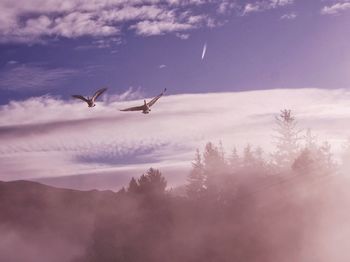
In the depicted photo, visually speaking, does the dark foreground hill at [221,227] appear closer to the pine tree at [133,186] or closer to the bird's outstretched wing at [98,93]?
the pine tree at [133,186]

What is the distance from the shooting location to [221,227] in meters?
57.5

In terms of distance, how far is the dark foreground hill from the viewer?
169 ft

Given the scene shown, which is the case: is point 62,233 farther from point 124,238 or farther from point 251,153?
point 251,153

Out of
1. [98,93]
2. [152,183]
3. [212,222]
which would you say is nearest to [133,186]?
[152,183]

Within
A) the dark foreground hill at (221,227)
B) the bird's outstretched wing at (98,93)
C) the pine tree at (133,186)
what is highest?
the bird's outstretched wing at (98,93)

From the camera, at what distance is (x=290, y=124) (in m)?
92.9

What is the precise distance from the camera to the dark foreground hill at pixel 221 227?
169 feet

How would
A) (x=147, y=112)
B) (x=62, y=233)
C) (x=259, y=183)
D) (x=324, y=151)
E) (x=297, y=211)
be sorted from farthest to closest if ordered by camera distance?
(x=324, y=151) < (x=62, y=233) < (x=259, y=183) < (x=297, y=211) < (x=147, y=112)

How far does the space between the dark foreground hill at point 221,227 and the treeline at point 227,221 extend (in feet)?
0.32

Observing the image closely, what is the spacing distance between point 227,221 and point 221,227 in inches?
38.1

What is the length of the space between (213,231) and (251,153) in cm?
3624

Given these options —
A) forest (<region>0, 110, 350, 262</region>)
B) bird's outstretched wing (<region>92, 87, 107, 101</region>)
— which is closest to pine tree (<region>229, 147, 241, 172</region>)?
forest (<region>0, 110, 350, 262</region>)

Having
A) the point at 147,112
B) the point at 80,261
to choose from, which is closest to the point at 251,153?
the point at 80,261

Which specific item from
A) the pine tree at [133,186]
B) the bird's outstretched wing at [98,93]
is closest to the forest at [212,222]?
the pine tree at [133,186]
